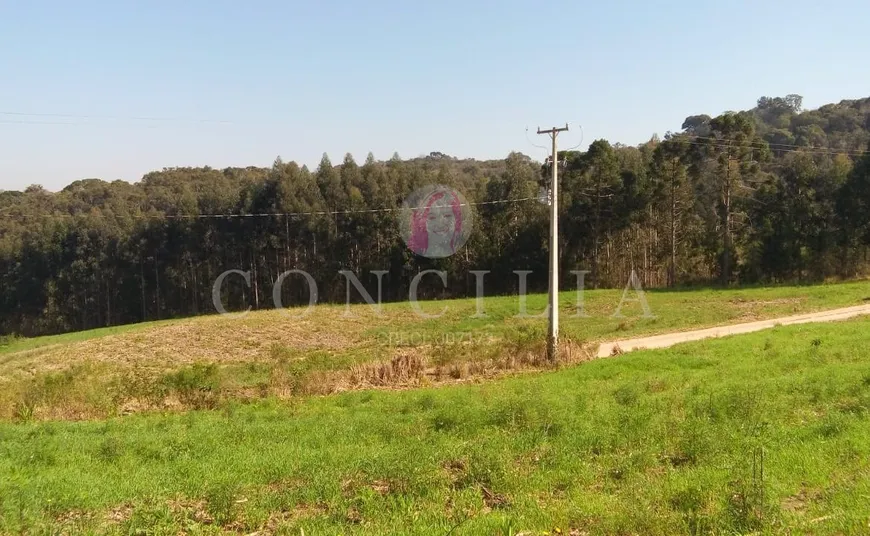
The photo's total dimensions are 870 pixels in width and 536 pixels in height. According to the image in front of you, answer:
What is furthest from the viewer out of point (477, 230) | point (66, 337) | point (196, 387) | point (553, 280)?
point (477, 230)

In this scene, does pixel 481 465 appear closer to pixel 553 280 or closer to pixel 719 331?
pixel 553 280

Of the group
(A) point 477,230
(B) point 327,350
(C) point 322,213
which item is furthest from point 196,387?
(C) point 322,213

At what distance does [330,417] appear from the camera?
9.34 meters

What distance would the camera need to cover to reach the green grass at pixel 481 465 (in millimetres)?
4973

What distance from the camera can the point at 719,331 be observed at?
19844 mm

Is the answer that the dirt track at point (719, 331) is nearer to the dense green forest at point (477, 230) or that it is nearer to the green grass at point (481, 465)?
the green grass at point (481, 465)

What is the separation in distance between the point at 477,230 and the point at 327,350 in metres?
24.6

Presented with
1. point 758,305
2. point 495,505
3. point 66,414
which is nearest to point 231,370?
point 66,414

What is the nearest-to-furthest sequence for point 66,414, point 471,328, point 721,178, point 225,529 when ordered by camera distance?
point 225,529, point 66,414, point 471,328, point 721,178

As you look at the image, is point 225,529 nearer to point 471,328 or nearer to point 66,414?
point 66,414

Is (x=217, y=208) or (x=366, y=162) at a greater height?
(x=366, y=162)

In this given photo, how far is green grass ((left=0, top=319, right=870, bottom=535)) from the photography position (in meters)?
4.97

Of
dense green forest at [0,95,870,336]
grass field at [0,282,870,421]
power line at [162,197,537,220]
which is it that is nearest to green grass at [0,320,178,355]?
grass field at [0,282,870,421]

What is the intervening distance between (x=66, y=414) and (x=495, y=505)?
9684 mm
